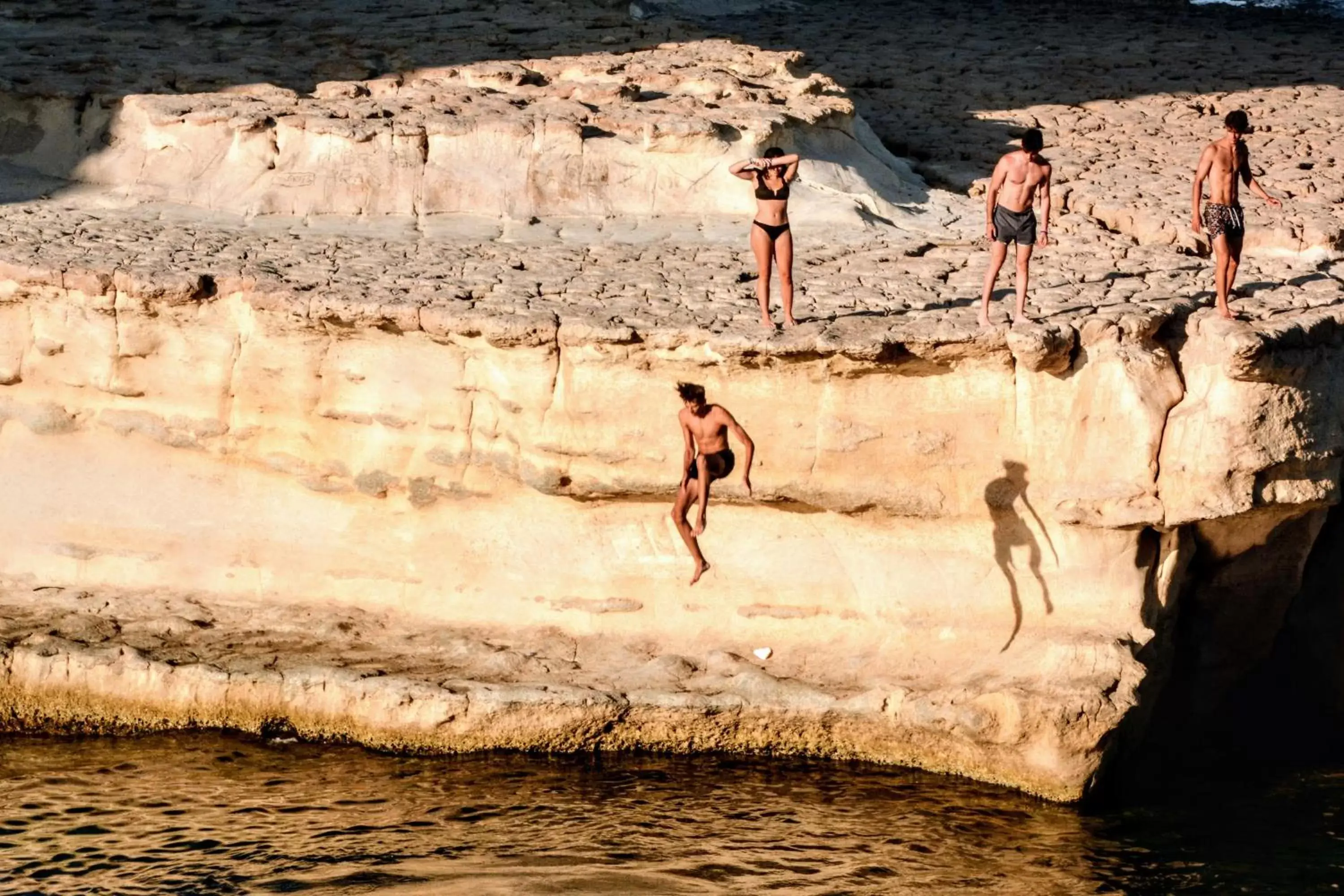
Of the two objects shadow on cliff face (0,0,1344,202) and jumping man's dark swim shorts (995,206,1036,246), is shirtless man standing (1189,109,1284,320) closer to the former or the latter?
jumping man's dark swim shorts (995,206,1036,246)

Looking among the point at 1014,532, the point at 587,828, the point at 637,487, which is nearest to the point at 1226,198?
the point at 1014,532

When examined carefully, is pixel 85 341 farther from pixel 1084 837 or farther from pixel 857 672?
pixel 1084 837

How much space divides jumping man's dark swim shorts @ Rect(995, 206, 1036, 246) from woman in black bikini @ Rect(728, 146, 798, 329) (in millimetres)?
1231

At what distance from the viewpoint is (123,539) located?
12.5 metres

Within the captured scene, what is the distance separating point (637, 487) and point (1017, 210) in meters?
2.71

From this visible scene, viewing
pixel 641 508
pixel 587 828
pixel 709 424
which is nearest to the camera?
pixel 587 828

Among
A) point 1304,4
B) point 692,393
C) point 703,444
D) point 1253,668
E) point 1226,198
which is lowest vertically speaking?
point 1253,668

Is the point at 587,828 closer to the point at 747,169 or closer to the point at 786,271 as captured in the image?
the point at 786,271

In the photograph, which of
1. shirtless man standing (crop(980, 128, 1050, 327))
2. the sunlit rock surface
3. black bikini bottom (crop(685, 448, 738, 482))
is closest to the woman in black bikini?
the sunlit rock surface

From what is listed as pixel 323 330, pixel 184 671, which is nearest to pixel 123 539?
pixel 184 671

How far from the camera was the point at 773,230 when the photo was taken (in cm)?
1148

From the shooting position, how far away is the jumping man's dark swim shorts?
37.8 feet

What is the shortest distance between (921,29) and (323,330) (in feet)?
34.1

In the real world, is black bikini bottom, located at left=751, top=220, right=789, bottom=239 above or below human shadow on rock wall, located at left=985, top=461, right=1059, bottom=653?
above
